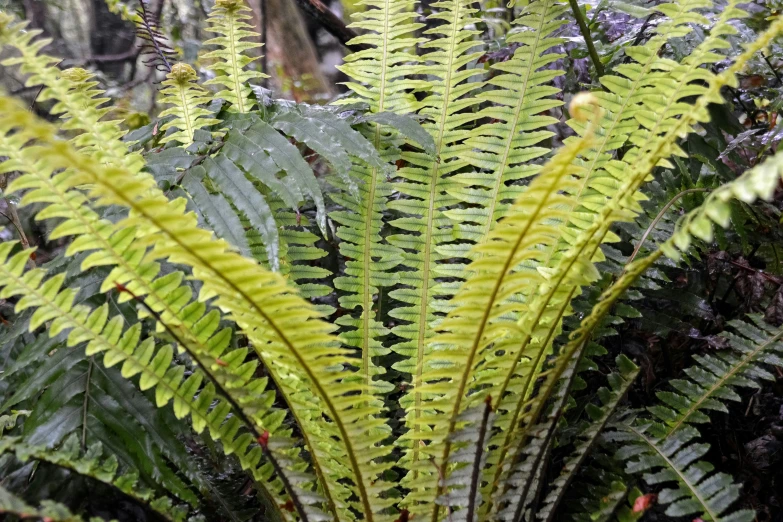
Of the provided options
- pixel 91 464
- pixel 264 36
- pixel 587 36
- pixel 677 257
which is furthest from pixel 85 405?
pixel 264 36

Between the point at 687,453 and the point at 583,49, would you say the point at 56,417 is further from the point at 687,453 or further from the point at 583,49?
the point at 583,49

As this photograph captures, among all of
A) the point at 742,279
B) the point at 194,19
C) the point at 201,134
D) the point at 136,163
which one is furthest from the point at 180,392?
the point at 194,19

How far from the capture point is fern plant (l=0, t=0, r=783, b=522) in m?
0.57

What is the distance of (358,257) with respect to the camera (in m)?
1.00

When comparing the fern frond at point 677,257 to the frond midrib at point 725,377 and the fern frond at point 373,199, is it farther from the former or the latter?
the fern frond at point 373,199

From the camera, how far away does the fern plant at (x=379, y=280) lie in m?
0.57

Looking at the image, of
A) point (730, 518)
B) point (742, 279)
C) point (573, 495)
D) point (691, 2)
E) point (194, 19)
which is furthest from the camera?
point (194, 19)

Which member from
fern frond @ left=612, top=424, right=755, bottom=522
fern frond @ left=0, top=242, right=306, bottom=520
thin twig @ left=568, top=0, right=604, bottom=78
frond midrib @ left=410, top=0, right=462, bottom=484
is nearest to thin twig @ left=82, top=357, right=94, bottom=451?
fern frond @ left=0, top=242, right=306, bottom=520

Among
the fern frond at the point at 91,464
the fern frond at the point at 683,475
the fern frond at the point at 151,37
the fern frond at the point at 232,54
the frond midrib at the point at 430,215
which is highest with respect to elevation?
the fern frond at the point at 151,37

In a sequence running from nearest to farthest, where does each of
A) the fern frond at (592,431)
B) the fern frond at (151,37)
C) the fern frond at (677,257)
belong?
the fern frond at (677,257), the fern frond at (592,431), the fern frond at (151,37)

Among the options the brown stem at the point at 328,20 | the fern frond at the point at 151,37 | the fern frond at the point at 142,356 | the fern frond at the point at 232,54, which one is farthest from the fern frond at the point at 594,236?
the brown stem at the point at 328,20

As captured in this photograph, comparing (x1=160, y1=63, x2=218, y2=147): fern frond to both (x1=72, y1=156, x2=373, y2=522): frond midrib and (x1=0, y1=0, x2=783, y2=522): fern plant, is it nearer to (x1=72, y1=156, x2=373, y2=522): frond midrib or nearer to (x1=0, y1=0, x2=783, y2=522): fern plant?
(x1=0, y1=0, x2=783, y2=522): fern plant

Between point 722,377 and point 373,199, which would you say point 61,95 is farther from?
point 722,377

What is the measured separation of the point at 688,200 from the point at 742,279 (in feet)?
0.63
